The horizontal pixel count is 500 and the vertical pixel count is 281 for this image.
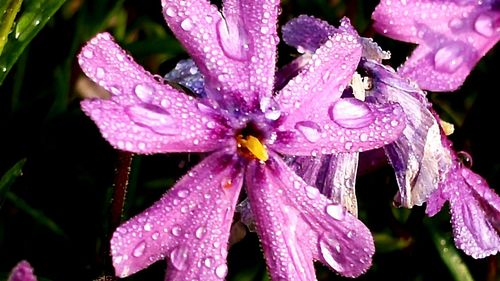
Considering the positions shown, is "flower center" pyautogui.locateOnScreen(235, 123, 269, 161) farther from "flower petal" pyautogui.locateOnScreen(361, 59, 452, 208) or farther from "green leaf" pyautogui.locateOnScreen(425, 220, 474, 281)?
"green leaf" pyautogui.locateOnScreen(425, 220, 474, 281)

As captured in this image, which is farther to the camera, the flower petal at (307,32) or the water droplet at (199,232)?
the flower petal at (307,32)

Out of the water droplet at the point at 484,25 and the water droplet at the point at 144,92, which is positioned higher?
the water droplet at the point at 144,92

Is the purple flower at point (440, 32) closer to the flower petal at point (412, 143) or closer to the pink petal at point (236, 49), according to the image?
the flower petal at point (412, 143)

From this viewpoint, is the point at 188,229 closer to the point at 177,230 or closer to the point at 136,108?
the point at 177,230

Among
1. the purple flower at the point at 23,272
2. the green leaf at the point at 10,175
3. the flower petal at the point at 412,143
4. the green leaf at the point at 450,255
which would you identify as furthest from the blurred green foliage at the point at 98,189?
the purple flower at the point at 23,272

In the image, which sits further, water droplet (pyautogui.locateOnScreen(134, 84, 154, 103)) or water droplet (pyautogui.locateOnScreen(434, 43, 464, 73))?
water droplet (pyautogui.locateOnScreen(434, 43, 464, 73))

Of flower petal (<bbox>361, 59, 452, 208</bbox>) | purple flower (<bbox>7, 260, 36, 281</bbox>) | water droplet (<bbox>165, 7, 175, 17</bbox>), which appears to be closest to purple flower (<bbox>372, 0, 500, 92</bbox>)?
flower petal (<bbox>361, 59, 452, 208</bbox>)

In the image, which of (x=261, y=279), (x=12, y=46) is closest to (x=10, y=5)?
(x=12, y=46)
